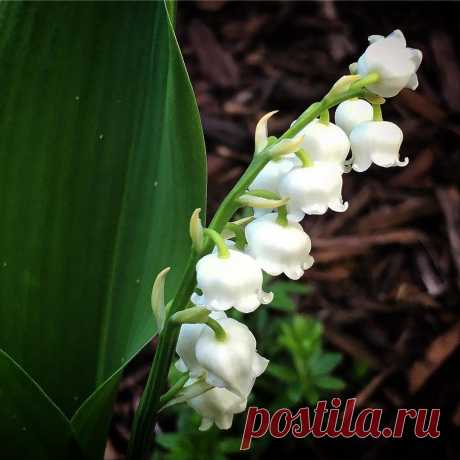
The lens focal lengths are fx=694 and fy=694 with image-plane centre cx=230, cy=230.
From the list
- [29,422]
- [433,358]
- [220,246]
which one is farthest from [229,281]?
[433,358]

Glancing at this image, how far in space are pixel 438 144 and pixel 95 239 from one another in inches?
38.3

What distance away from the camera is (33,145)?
0.72 m

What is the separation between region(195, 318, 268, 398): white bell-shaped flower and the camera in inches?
20.1

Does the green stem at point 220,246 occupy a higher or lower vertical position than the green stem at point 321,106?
lower

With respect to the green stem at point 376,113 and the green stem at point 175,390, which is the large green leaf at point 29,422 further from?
the green stem at point 376,113

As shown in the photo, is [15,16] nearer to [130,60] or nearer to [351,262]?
[130,60]

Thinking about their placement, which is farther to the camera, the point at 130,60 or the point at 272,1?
the point at 272,1

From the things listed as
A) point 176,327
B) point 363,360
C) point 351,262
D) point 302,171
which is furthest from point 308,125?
point 351,262

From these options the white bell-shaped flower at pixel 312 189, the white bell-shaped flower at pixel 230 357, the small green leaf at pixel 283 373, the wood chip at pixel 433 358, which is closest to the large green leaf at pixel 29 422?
the white bell-shaped flower at pixel 230 357

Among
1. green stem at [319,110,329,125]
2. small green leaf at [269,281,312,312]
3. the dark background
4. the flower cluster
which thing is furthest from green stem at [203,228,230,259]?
the dark background

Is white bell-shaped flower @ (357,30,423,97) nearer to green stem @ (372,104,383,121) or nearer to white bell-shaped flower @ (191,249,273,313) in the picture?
green stem @ (372,104,383,121)

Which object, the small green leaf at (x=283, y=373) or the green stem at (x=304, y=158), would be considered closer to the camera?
the green stem at (x=304, y=158)

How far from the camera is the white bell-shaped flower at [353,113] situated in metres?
0.54

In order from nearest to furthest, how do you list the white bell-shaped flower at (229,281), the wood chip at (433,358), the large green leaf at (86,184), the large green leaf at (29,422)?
the white bell-shaped flower at (229,281), the large green leaf at (29,422), the large green leaf at (86,184), the wood chip at (433,358)
